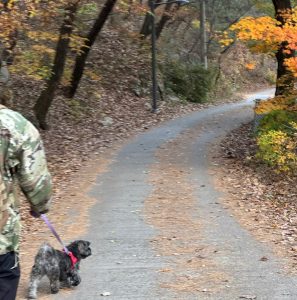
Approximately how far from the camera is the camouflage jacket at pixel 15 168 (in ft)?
8.23

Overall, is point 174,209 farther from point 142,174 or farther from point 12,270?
point 12,270

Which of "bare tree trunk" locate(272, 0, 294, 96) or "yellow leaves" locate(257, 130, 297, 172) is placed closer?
"yellow leaves" locate(257, 130, 297, 172)

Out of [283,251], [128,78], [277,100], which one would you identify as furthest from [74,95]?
[283,251]

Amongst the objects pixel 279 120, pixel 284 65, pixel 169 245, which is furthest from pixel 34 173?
pixel 284 65

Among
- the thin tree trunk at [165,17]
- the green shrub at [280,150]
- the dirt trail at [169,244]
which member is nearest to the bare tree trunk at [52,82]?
the dirt trail at [169,244]

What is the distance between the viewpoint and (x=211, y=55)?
145 feet

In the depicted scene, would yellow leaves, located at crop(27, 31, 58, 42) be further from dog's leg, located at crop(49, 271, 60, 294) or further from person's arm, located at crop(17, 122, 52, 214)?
person's arm, located at crop(17, 122, 52, 214)

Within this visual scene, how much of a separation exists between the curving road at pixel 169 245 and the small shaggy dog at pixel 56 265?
16 centimetres

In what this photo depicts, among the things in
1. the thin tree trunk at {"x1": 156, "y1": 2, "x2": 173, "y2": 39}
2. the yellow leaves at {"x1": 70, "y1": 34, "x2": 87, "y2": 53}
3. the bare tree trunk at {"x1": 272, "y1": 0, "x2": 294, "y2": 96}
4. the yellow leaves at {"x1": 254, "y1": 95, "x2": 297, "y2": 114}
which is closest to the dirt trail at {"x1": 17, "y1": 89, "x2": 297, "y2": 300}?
the yellow leaves at {"x1": 254, "y1": 95, "x2": 297, "y2": 114}

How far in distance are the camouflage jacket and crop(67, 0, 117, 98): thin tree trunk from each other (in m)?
17.3

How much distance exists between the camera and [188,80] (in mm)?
32594

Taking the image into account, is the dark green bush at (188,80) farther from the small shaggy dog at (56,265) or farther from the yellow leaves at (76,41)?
the small shaggy dog at (56,265)

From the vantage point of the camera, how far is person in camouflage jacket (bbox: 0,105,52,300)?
2514mm

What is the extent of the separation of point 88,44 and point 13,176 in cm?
1843
